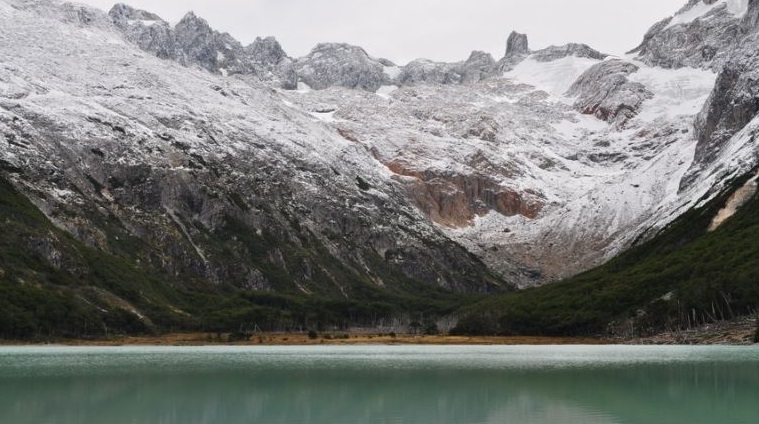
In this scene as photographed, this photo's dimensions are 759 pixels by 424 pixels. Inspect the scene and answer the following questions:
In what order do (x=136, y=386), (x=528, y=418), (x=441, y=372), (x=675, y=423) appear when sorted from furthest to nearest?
(x=441, y=372)
(x=136, y=386)
(x=528, y=418)
(x=675, y=423)

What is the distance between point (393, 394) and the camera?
198 ft

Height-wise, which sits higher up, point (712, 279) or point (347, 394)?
point (712, 279)

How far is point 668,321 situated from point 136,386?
138m

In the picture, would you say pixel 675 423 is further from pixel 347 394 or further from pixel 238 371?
pixel 238 371

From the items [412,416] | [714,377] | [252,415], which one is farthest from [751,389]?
[252,415]

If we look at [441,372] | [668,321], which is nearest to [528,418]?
[441,372]

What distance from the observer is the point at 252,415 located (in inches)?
1957

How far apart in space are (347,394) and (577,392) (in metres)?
17.2

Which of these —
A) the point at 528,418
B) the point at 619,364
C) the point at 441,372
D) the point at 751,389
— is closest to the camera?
the point at 528,418

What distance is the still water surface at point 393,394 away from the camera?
48281mm

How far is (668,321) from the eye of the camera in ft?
582

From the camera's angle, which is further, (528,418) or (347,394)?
(347,394)

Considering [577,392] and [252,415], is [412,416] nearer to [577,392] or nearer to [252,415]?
[252,415]

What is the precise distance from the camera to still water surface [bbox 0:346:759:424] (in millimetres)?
48281
